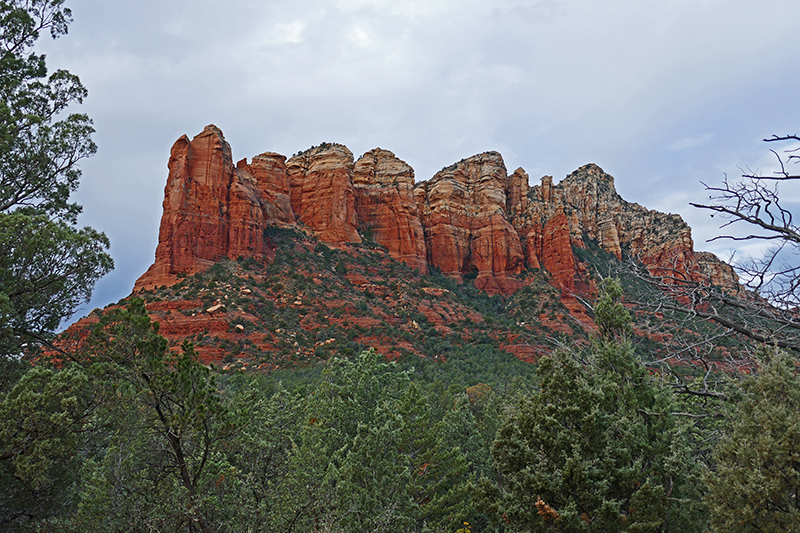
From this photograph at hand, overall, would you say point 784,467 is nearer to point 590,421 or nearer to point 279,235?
point 590,421

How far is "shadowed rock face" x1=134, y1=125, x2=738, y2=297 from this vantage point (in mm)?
58719

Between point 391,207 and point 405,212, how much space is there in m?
2.72

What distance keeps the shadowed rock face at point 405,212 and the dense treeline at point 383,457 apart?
48.5m

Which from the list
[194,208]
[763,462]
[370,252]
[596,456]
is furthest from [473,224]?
[763,462]

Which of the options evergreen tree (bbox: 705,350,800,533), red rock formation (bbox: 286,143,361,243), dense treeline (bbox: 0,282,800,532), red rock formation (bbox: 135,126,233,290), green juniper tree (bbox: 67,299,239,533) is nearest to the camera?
evergreen tree (bbox: 705,350,800,533)

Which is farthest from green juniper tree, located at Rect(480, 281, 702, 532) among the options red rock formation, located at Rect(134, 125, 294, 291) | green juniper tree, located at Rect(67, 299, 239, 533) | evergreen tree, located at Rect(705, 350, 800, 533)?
red rock formation, located at Rect(134, 125, 294, 291)

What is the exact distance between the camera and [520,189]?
9325cm

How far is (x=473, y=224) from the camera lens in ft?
288

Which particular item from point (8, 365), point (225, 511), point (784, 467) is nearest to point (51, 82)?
point (8, 365)

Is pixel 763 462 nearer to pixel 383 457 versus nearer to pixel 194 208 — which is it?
pixel 383 457

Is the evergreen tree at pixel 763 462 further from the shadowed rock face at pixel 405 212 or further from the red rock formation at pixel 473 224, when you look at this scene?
the red rock formation at pixel 473 224

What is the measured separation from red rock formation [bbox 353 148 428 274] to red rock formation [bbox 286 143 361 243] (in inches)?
206

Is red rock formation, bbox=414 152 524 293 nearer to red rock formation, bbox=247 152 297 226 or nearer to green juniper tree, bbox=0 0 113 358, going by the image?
red rock formation, bbox=247 152 297 226

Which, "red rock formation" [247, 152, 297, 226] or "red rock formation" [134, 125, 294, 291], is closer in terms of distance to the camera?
"red rock formation" [134, 125, 294, 291]
